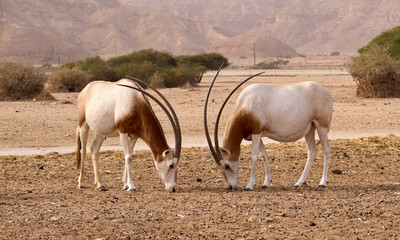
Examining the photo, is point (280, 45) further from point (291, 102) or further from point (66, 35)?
point (291, 102)

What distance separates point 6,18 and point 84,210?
155m

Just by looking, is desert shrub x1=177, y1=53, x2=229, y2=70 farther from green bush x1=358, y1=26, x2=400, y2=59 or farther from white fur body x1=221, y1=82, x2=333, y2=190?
white fur body x1=221, y1=82, x2=333, y2=190

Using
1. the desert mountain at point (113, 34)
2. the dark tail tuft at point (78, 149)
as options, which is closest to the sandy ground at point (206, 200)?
the dark tail tuft at point (78, 149)

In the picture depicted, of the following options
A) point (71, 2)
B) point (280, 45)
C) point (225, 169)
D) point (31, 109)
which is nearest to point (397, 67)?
point (31, 109)

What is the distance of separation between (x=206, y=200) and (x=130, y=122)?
161 centimetres

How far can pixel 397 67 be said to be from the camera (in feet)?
96.5

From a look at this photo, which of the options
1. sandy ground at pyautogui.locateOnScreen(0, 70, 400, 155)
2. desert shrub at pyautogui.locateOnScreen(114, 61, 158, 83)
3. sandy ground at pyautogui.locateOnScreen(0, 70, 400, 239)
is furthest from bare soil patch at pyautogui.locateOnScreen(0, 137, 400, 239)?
desert shrub at pyautogui.locateOnScreen(114, 61, 158, 83)

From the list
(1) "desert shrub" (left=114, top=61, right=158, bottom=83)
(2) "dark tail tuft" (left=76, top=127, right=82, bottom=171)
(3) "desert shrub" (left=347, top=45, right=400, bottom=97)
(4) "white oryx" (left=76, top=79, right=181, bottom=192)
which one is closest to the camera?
(4) "white oryx" (left=76, top=79, right=181, bottom=192)

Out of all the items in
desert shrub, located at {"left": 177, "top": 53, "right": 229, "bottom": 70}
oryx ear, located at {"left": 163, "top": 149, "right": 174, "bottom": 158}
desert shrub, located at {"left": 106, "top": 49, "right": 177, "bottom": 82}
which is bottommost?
desert shrub, located at {"left": 177, "top": 53, "right": 229, "bottom": 70}

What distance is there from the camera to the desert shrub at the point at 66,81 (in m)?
32.0

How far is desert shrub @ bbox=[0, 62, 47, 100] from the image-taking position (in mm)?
27406

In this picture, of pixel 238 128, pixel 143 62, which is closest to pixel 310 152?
pixel 238 128

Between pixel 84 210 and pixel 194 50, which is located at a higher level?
pixel 84 210

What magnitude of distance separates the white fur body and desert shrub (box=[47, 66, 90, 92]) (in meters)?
23.8
